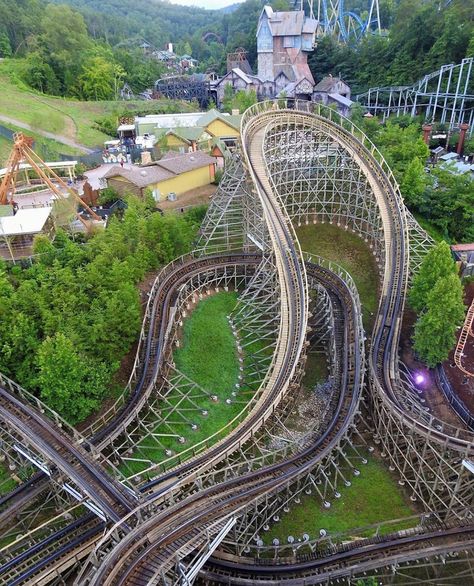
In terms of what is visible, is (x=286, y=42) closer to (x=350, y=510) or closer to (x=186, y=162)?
(x=186, y=162)

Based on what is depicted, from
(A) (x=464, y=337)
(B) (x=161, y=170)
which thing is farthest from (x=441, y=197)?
(B) (x=161, y=170)

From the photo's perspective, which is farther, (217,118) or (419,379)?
(217,118)

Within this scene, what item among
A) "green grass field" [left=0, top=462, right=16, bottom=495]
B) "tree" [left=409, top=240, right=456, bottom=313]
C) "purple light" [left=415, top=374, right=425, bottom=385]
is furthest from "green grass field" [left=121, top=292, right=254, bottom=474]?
"tree" [left=409, top=240, right=456, bottom=313]

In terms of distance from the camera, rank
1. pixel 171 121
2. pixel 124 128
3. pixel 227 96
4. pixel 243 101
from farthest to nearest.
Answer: pixel 227 96 < pixel 243 101 < pixel 171 121 < pixel 124 128

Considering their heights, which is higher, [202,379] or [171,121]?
[171,121]

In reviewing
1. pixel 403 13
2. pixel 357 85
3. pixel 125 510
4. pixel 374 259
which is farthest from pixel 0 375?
pixel 403 13

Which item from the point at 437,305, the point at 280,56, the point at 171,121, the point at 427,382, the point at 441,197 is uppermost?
the point at 280,56

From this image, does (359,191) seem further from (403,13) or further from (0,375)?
(403,13)
